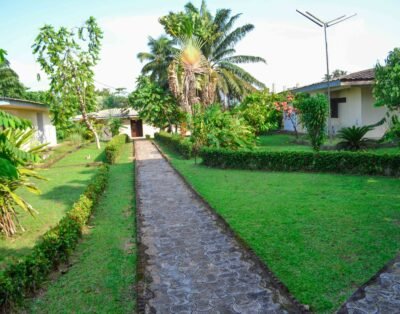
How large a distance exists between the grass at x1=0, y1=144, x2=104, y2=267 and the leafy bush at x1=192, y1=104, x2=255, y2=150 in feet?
17.0

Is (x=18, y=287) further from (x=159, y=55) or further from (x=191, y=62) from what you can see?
(x=159, y=55)

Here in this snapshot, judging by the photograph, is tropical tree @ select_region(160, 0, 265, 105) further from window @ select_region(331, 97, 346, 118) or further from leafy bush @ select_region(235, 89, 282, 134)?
window @ select_region(331, 97, 346, 118)

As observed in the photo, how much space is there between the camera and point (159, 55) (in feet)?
115

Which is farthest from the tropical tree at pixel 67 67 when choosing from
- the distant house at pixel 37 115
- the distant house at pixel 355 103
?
the distant house at pixel 355 103

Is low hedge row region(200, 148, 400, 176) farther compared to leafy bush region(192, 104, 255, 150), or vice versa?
leafy bush region(192, 104, 255, 150)

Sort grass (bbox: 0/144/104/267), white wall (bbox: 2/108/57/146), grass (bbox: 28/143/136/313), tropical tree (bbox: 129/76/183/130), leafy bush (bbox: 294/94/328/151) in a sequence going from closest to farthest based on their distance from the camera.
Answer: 1. grass (bbox: 28/143/136/313)
2. grass (bbox: 0/144/104/267)
3. leafy bush (bbox: 294/94/328/151)
4. white wall (bbox: 2/108/57/146)
5. tropical tree (bbox: 129/76/183/130)

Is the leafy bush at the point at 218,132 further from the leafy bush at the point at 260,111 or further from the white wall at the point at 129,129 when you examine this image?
the white wall at the point at 129,129

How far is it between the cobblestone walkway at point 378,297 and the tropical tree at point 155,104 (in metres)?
25.5

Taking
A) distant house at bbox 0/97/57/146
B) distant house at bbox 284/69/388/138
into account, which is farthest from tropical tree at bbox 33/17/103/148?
distant house at bbox 284/69/388/138

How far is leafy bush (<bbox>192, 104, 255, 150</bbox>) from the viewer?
1609cm

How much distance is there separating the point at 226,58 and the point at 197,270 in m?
28.6

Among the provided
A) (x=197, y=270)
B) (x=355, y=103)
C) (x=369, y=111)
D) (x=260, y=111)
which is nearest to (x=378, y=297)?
(x=197, y=270)

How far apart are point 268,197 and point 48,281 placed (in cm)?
562

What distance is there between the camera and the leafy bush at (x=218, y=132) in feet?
52.8
